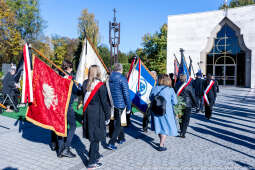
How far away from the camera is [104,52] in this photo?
51344 mm

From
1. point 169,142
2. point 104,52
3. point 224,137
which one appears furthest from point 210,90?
point 104,52

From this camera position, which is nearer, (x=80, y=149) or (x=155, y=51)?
(x=80, y=149)

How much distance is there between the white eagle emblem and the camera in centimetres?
410

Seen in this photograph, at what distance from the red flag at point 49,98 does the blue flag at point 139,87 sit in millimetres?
2597

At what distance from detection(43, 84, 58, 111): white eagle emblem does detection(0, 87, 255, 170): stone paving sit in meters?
1.13

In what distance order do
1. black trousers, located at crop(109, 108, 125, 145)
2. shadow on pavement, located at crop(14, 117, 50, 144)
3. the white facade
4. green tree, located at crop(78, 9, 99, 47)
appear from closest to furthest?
black trousers, located at crop(109, 108, 125, 145)
shadow on pavement, located at crop(14, 117, 50, 144)
the white facade
green tree, located at crop(78, 9, 99, 47)

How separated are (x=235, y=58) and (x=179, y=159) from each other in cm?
2806

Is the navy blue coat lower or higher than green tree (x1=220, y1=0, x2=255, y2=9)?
lower

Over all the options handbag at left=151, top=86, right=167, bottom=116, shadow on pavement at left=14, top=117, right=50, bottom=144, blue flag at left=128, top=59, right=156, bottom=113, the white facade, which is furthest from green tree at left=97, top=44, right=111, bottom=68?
handbag at left=151, top=86, right=167, bottom=116

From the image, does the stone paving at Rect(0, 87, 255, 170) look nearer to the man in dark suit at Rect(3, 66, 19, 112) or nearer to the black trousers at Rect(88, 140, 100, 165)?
the black trousers at Rect(88, 140, 100, 165)

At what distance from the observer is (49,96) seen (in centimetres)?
411

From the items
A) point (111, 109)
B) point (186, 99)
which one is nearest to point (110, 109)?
point (111, 109)

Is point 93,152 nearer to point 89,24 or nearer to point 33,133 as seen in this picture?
point 33,133

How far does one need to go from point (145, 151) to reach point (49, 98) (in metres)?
2.37
